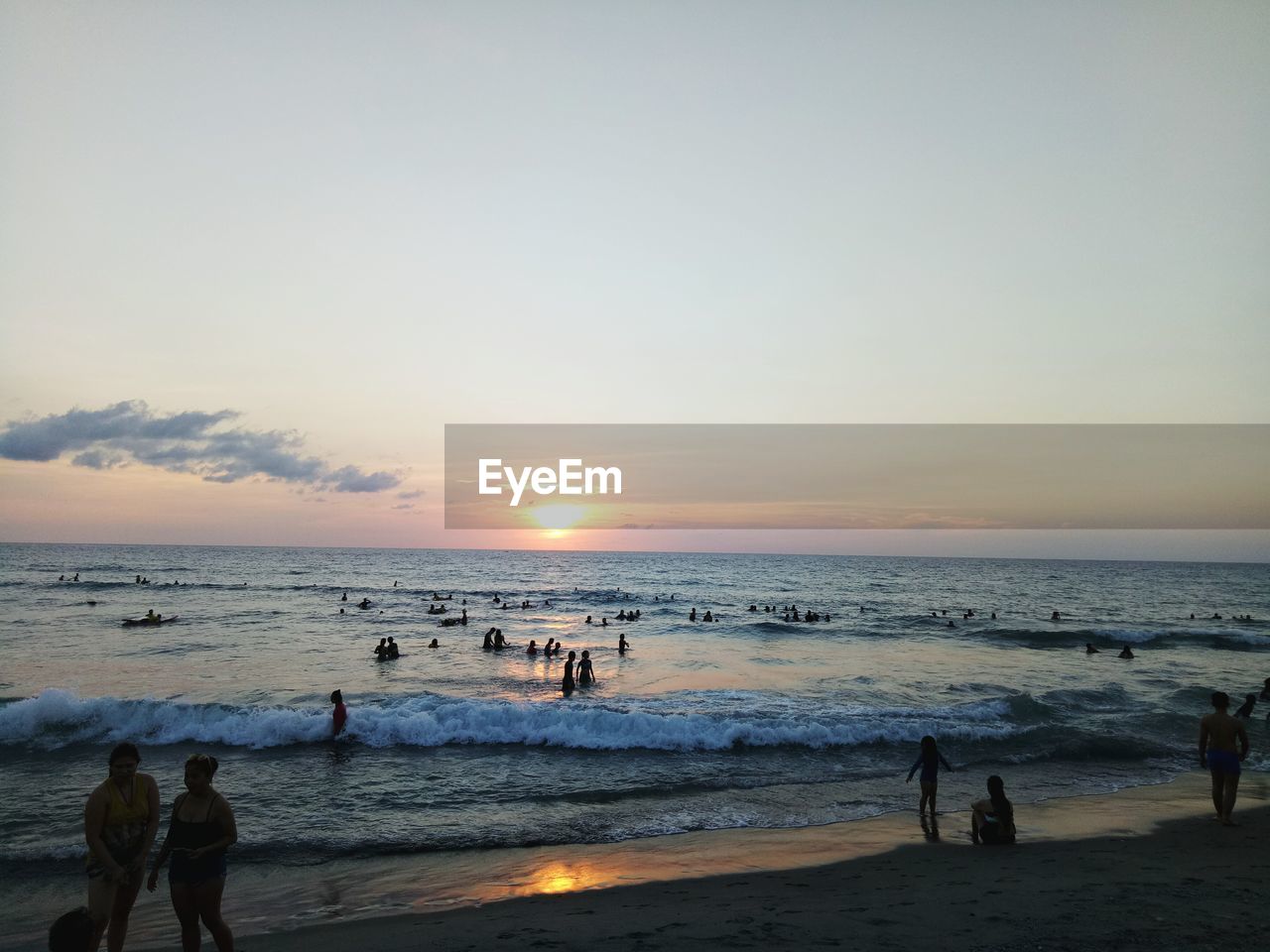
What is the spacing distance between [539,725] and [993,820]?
1164cm

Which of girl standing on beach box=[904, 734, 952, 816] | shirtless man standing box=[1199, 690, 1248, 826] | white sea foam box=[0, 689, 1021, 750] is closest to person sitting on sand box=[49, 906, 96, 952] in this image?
girl standing on beach box=[904, 734, 952, 816]

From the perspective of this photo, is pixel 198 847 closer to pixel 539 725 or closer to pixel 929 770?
pixel 929 770

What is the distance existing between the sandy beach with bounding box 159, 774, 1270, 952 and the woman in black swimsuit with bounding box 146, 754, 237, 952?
2075mm

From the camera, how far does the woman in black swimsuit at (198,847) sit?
609cm

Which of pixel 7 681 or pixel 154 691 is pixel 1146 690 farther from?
pixel 7 681

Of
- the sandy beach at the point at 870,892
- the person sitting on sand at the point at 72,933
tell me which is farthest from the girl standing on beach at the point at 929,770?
the person sitting on sand at the point at 72,933

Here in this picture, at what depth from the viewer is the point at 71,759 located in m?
15.9

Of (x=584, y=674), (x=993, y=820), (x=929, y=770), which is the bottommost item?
(x=584, y=674)

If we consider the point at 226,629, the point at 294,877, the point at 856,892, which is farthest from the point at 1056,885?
the point at 226,629

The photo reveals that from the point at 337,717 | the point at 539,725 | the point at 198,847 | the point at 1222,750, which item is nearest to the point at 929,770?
the point at 1222,750

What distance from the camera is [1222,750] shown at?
1166cm

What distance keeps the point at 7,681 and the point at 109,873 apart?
2439 cm

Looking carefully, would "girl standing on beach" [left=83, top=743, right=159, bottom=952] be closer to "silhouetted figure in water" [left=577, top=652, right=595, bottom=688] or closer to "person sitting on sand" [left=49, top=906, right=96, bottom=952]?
"person sitting on sand" [left=49, top=906, right=96, bottom=952]

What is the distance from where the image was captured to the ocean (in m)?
12.4
